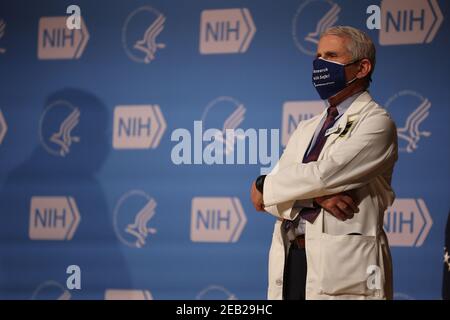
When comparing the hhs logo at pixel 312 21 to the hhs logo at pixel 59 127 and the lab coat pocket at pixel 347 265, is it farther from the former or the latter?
the lab coat pocket at pixel 347 265

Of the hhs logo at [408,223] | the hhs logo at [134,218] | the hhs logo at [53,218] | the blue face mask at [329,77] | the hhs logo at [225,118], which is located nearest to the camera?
the blue face mask at [329,77]

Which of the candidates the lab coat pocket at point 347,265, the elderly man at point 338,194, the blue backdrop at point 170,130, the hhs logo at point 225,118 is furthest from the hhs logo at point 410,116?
the lab coat pocket at point 347,265

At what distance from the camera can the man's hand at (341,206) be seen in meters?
2.97

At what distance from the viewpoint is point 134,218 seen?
5.04m

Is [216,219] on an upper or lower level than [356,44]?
lower

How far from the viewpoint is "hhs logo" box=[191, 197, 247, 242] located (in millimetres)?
4875

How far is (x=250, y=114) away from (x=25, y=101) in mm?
1618

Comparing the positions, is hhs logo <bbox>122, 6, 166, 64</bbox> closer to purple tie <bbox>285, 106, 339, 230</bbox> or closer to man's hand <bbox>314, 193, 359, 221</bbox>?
purple tie <bbox>285, 106, 339, 230</bbox>

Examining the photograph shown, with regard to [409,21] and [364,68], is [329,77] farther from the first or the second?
[409,21]

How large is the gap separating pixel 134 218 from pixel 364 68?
230 cm

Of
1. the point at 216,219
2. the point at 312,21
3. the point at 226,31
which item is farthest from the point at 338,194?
the point at 226,31

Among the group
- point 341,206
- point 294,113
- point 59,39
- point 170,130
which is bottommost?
point 341,206

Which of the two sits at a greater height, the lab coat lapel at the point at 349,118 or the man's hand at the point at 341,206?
the lab coat lapel at the point at 349,118

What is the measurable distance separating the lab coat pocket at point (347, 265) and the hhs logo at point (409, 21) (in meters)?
2.07
